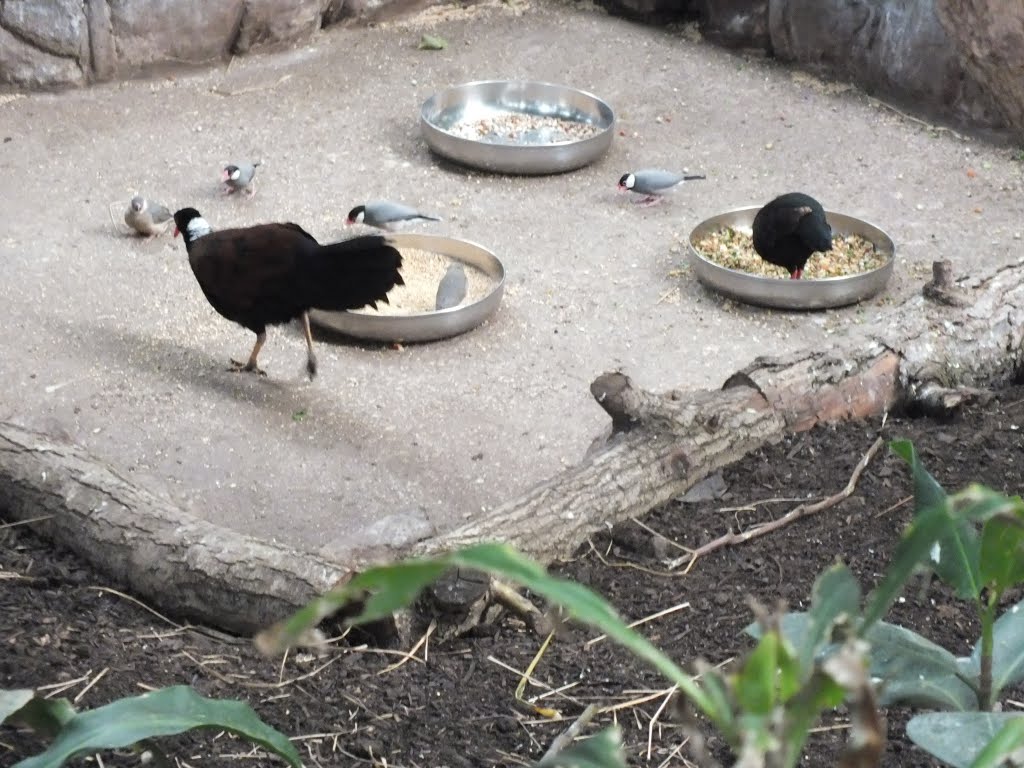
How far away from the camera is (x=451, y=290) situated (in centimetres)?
538

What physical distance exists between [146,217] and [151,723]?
4328 millimetres

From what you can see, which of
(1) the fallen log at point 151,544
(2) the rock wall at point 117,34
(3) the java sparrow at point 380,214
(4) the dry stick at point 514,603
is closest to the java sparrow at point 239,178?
(3) the java sparrow at point 380,214

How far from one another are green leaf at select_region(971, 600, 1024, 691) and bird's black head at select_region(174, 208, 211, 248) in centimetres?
378

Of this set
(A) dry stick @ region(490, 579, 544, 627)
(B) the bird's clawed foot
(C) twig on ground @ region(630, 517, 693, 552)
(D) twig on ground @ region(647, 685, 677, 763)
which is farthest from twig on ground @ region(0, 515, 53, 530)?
(B) the bird's clawed foot

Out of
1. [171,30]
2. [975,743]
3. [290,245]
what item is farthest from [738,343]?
[171,30]

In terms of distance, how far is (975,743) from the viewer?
165 cm

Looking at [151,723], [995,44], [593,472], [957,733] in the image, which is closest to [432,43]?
[995,44]

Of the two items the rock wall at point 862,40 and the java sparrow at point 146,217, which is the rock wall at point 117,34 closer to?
the java sparrow at point 146,217

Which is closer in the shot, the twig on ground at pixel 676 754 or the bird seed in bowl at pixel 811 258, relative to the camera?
the twig on ground at pixel 676 754

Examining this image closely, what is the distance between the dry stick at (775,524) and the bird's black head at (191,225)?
9.12ft

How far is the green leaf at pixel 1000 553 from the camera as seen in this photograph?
1.75 meters

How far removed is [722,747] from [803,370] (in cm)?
159

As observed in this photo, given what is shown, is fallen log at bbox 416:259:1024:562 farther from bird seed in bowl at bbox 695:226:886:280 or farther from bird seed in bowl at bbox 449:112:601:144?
bird seed in bowl at bbox 449:112:601:144

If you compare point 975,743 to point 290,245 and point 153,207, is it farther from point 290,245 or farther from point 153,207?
point 153,207
